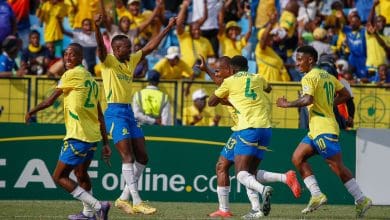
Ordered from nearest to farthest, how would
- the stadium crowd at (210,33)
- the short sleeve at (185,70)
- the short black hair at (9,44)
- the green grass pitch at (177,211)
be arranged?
the green grass pitch at (177,211)
the short black hair at (9,44)
the short sleeve at (185,70)
the stadium crowd at (210,33)

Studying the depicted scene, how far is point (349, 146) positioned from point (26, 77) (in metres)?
5.54

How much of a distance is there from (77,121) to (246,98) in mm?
2275

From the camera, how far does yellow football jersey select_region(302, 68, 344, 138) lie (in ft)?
48.0

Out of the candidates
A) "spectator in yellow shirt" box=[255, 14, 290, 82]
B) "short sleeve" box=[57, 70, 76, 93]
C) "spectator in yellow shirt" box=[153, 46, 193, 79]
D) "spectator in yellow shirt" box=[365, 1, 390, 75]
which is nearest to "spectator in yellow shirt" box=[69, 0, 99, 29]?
"spectator in yellow shirt" box=[153, 46, 193, 79]

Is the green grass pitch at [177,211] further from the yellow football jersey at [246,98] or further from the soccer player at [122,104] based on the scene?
the yellow football jersey at [246,98]

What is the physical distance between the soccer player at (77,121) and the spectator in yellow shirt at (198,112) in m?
5.62

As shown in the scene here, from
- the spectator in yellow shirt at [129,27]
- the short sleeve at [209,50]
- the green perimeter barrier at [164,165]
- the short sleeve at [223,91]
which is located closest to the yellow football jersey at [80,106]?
the short sleeve at [223,91]

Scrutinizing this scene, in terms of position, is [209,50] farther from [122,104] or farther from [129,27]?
[122,104]

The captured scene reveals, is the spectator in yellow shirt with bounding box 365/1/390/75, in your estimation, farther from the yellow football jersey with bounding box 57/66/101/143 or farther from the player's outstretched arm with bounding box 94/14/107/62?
Result: the yellow football jersey with bounding box 57/66/101/143

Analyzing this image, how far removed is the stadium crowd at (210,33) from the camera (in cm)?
2153

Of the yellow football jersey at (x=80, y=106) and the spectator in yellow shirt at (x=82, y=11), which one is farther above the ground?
the spectator in yellow shirt at (x=82, y=11)

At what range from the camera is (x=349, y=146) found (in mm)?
18250

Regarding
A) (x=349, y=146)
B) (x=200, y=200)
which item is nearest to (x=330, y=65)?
(x=349, y=146)

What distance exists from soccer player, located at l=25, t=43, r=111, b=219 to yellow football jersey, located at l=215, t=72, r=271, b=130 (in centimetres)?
178
